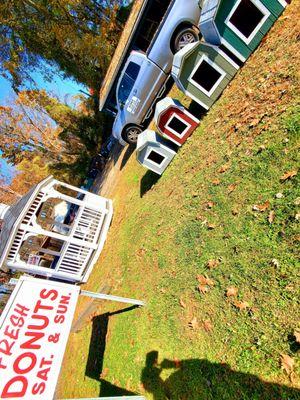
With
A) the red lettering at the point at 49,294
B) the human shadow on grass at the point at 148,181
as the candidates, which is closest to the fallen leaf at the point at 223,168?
the human shadow on grass at the point at 148,181

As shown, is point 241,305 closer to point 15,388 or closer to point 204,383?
point 204,383

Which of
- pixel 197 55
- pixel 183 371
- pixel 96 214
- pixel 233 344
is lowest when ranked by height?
pixel 96 214

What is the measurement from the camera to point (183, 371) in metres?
3.95

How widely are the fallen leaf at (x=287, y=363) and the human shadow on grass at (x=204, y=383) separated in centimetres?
16

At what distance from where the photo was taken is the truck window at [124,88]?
986 cm

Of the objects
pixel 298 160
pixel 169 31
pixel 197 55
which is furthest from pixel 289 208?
pixel 169 31

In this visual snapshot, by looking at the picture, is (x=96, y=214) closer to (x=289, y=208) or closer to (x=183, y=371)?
(x=183, y=371)

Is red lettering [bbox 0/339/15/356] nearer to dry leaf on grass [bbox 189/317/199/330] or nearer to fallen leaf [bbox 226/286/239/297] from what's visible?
dry leaf on grass [bbox 189/317/199/330]

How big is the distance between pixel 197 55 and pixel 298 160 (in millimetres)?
3734

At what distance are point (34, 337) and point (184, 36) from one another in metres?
9.29

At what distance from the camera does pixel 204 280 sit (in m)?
4.36

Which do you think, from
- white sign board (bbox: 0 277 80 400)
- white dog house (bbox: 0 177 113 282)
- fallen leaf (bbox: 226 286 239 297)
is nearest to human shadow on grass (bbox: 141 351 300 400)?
fallen leaf (bbox: 226 286 239 297)

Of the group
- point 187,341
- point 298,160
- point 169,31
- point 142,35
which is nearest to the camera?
point 298,160

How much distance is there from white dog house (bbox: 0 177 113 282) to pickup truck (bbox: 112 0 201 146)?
11.8 ft
